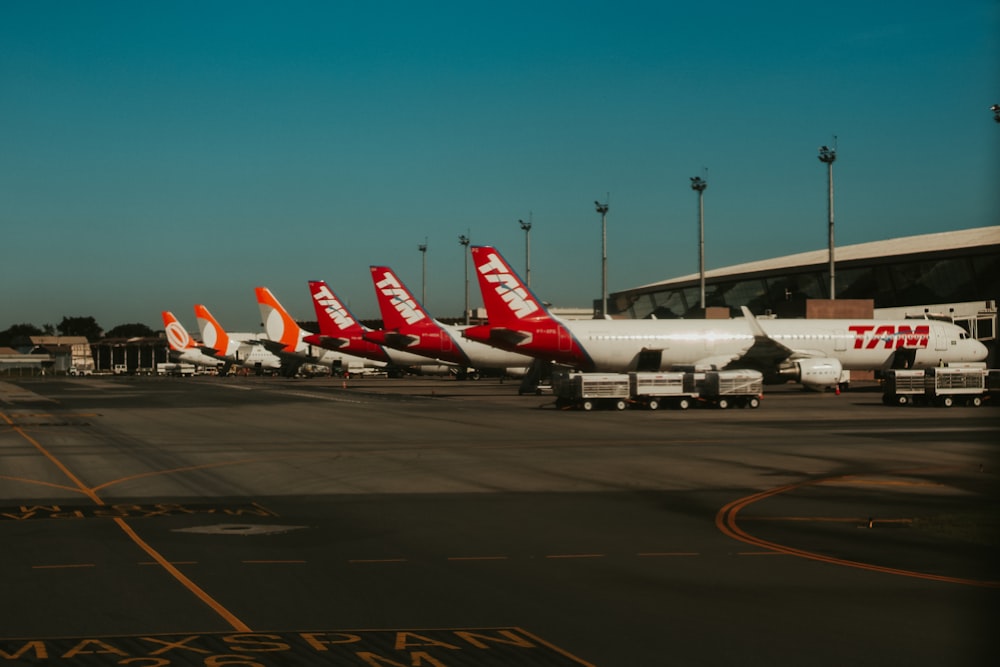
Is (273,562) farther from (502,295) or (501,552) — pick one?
(502,295)

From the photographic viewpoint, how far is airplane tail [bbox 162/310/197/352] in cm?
16512

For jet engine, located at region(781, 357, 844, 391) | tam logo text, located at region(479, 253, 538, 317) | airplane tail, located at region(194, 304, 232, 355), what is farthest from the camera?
airplane tail, located at region(194, 304, 232, 355)

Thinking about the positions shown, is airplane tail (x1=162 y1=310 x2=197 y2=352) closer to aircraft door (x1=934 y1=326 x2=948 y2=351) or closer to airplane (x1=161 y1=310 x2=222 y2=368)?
airplane (x1=161 y1=310 x2=222 y2=368)

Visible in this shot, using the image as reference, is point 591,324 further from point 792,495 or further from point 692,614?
point 692,614

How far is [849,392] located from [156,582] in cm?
6892

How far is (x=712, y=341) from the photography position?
239 feet

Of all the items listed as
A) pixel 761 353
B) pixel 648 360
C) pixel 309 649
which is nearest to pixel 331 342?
pixel 648 360

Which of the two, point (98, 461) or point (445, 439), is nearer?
point (98, 461)

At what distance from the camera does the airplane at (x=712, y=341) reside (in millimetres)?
69875

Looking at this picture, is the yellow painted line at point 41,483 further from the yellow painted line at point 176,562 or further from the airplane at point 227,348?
the airplane at point 227,348

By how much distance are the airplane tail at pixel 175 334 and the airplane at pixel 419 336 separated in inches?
3606

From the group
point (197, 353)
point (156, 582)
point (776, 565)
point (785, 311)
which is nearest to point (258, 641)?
point (156, 582)

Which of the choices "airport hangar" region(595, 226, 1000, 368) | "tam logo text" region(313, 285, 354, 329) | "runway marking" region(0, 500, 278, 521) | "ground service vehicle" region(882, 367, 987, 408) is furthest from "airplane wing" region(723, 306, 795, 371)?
"runway marking" region(0, 500, 278, 521)

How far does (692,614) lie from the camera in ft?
41.4
